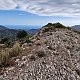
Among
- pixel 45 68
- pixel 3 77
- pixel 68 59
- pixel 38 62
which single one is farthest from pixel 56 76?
pixel 68 59

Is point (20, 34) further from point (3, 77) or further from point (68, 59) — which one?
point (3, 77)

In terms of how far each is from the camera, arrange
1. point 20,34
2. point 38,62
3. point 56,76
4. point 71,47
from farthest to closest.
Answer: point 20,34 < point 71,47 < point 38,62 < point 56,76

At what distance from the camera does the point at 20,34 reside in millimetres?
69625

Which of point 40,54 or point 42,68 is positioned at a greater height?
point 40,54

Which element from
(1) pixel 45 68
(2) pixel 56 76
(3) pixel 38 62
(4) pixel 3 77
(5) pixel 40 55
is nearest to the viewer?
(4) pixel 3 77

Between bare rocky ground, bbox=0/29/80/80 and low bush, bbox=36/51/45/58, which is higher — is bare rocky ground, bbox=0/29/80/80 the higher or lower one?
the lower one

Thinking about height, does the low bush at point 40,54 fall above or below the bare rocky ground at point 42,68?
above

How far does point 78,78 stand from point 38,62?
3.22 meters

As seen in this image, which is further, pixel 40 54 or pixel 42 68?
pixel 40 54

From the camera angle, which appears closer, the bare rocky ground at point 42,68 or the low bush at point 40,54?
the bare rocky ground at point 42,68

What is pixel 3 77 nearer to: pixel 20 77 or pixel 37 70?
pixel 20 77

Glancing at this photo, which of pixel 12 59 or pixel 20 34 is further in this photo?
pixel 20 34

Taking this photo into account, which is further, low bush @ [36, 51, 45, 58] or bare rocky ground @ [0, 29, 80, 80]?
low bush @ [36, 51, 45, 58]

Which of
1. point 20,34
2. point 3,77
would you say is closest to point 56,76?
point 3,77
